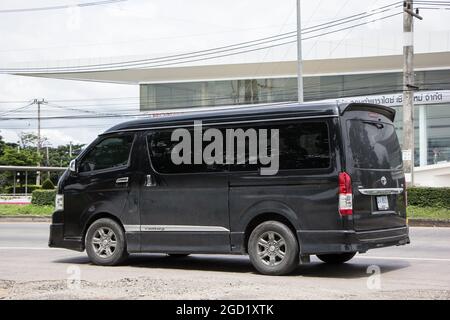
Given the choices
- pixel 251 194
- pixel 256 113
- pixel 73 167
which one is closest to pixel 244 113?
pixel 256 113

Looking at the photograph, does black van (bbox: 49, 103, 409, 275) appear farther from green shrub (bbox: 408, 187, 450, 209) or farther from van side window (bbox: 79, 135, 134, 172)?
green shrub (bbox: 408, 187, 450, 209)

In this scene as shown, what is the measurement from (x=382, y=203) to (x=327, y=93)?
131ft

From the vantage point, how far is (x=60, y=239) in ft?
33.9

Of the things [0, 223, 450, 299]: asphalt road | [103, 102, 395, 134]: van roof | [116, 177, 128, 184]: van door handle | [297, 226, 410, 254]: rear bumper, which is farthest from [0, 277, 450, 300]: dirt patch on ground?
[103, 102, 395, 134]: van roof

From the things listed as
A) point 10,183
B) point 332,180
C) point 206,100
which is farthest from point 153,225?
point 10,183

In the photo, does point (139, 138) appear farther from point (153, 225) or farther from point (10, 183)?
point (10, 183)

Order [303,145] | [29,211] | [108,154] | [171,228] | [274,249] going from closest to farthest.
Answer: [303,145] → [274,249] → [171,228] → [108,154] → [29,211]

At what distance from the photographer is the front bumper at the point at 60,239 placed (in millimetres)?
10164

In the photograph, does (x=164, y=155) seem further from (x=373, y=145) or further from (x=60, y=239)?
(x=373, y=145)

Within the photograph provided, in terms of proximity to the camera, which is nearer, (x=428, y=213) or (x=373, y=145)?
(x=373, y=145)

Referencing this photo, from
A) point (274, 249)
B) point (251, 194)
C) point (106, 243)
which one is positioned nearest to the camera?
point (274, 249)

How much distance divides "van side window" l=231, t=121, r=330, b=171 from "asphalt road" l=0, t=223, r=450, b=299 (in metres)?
1.55

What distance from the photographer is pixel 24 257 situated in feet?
37.7

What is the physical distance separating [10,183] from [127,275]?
62.9 meters
